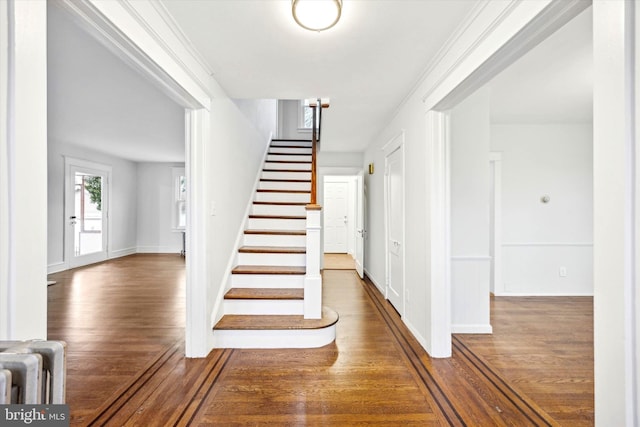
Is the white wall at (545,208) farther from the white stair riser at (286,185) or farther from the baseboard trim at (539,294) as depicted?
the white stair riser at (286,185)

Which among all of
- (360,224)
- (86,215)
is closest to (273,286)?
(360,224)

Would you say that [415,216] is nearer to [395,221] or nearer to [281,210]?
[395,221]

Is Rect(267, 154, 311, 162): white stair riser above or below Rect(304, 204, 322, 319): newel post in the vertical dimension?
above

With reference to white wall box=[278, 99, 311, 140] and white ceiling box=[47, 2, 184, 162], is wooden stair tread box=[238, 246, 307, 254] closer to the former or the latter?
white ceiling box=[47, 2, 184, 162]

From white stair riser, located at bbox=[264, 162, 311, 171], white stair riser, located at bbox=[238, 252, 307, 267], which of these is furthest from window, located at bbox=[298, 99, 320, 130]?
white stair riser, located at bbox=[238, 252, 307, 267]

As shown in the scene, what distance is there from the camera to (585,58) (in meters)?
2.39

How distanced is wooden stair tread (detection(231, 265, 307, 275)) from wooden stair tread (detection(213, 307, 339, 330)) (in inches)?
16.7

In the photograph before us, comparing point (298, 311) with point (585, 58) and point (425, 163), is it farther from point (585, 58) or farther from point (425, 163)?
point (585, 58)

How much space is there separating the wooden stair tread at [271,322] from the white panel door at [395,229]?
39.2 inches

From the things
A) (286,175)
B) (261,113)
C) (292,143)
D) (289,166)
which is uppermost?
(261,113)

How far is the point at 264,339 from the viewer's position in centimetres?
251

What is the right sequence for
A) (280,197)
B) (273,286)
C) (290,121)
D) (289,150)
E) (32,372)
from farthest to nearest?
(290,121) → (289,150) → (280,197) → (273,286) → (32,372)

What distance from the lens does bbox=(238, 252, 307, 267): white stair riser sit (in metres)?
3.22

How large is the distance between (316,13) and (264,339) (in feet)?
7.73
